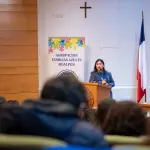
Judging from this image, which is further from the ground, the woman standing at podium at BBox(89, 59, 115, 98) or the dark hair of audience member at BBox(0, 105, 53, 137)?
the dark hair of audience member at BBox(0, 105, 53, 137)

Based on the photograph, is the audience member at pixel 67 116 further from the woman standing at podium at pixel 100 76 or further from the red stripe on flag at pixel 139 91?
the red stripe on flag at pixel 139 91

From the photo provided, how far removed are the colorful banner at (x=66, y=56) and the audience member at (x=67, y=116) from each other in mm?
5956

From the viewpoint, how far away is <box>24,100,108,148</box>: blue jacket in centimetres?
165

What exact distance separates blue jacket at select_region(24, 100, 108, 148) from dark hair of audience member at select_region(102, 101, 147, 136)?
14.4 inches

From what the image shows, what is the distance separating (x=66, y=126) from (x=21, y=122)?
20 cm

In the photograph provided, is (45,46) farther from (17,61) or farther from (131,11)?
(131,11)

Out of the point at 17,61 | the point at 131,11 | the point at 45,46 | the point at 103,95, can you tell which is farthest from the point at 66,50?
the point at 103,95

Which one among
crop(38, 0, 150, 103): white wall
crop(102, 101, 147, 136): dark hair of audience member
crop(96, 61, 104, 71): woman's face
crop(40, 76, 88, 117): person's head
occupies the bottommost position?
crop(102, 101, 147, 136): dark hair of audience member

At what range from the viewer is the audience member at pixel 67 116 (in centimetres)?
166

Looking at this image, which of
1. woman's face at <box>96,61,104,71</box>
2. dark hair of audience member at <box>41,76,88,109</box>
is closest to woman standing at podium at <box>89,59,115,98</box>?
woman's face at <box>96,61,104,71</box>

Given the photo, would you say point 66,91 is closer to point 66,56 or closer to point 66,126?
point 66,126

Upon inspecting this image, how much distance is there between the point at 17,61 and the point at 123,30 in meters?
2.43

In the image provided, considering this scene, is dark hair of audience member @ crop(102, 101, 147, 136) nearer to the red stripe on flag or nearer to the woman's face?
the woman's face

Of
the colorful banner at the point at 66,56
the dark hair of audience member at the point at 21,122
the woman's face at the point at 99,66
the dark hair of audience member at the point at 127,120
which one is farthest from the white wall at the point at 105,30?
the dark hair of audience member at the point at 21,122
